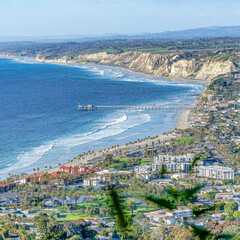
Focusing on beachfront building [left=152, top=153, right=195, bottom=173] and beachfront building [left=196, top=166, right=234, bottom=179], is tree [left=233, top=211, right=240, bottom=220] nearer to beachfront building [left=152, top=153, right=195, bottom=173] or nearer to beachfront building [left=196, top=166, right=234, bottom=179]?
beachfront building [left=152, top=153, right=195, bottom=173]

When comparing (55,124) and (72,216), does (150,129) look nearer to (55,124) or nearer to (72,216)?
(55,124)

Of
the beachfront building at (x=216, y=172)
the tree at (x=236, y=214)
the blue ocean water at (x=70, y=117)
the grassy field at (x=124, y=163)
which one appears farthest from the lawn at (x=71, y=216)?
the blue ocean water at (x=70, y=117)

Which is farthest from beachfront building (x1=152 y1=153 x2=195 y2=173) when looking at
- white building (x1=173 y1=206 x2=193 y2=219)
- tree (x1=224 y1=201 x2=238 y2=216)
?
white building (x1=173 y1=206 x2=193 y2=219)

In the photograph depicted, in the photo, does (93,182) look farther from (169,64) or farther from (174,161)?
(169,64)

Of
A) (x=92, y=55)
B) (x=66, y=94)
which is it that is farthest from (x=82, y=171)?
(x=92, y=55)

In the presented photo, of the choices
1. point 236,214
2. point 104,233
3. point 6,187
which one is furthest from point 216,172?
point 104,233

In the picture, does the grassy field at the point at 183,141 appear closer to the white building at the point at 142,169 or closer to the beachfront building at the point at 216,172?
the white building at the point at 142,169
